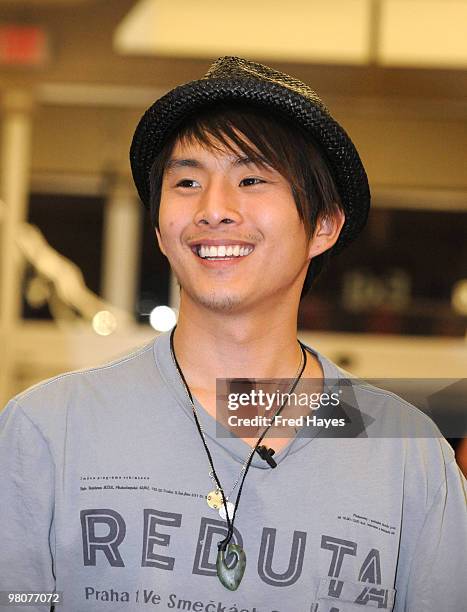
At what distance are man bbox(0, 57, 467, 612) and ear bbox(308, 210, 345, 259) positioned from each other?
16mm

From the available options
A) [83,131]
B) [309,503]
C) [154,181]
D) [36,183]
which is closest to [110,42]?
[83,131]

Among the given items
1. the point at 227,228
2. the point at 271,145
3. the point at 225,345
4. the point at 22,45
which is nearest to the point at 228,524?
the point at 225,345

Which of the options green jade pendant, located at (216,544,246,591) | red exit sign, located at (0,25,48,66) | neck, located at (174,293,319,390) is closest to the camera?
green jade pendant, located at (216,544,246,591)

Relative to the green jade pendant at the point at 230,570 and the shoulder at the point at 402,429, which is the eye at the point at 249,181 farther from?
the green jade pendant at the point at 230,570

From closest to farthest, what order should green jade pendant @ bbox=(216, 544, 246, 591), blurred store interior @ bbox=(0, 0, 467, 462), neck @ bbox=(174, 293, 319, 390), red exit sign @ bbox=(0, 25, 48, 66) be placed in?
1. green jade pendant @ bbox=(216, 544, 246, 591)
2. neck @ bbox=(174, 293, 319, 390)
3. blurred store interior @ bbox=(0, 0, 467, 462)
4. red exit sign @ bbox=(0, 25, 48, 66)

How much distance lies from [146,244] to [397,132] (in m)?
1.07

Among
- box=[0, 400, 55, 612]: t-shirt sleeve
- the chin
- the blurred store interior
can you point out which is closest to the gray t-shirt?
box=[0, 400, 55, 612]: t-shirt sleeve

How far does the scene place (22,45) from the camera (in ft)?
12.0

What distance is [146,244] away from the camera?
151 inches

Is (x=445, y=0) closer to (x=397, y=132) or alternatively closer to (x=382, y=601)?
(x=397, y=132)

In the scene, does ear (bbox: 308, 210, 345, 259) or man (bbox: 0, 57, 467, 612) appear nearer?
man (bbox: 0, 57, 467, 612)

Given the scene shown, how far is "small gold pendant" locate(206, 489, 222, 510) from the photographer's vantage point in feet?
3.65

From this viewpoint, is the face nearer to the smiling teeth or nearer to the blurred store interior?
the smiling teeth

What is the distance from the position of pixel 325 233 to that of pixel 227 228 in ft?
0.63
